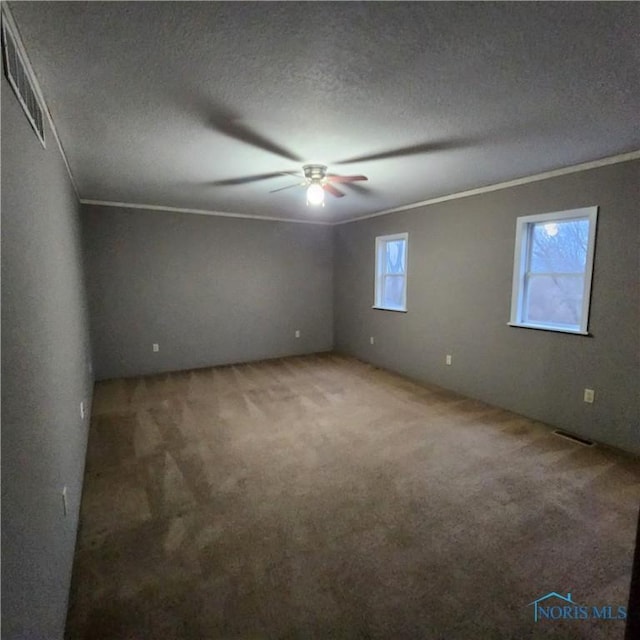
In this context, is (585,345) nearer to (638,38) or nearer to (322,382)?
(638,38)

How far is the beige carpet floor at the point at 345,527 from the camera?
147 cm

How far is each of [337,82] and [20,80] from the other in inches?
51.7

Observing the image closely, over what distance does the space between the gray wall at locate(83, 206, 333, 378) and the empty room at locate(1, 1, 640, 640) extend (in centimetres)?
10

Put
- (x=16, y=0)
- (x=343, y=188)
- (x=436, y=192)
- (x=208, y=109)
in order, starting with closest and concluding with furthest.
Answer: (x=16, y=0)
(x=208, y=109)
(x=343, y=188)
(x=436, y=192)

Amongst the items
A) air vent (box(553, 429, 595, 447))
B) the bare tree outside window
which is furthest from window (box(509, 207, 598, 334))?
air vent (box(553, 429, 595, 447))

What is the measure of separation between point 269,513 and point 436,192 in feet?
12.0

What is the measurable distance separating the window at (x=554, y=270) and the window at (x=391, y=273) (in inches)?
63.5

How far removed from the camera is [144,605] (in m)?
1.51

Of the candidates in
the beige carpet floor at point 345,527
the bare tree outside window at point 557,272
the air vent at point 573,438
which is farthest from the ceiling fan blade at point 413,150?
the air vent at point 573,438

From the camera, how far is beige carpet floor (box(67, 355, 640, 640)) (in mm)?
1475

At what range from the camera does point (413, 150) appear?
260 cm

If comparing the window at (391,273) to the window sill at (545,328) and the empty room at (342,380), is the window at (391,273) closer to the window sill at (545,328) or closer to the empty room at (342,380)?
the empty room at (342,380)

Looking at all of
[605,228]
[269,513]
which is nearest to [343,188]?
[605,228]

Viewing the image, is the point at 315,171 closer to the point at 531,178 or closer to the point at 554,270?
the point at 531,178
